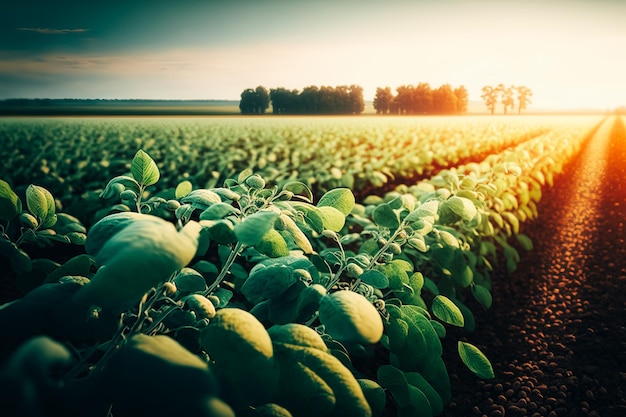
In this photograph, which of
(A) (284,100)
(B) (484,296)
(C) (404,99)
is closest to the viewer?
(B) (484,296)

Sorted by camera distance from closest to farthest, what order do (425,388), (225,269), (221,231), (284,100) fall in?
(221,231) < (225,269) < (425,388) < (284,100)

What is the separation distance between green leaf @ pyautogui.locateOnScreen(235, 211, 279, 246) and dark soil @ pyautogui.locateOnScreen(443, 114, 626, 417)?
195 cm

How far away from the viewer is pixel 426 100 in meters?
56.3

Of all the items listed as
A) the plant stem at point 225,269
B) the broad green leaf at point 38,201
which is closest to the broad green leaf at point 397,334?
the plant stem at point 225,269

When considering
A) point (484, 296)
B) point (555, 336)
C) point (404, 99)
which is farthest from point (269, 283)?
point (404, 99)

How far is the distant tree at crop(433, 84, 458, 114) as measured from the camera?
57375mm

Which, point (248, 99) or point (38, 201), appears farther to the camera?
point (248, 99)

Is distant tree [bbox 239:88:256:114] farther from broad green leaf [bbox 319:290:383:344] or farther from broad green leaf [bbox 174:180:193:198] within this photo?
broad green leaf [bbox 319:290:383:344]

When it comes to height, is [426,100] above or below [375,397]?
above

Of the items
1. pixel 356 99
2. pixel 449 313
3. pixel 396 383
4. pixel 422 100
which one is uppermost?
pixel 422 100

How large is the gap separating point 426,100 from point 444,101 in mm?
3184

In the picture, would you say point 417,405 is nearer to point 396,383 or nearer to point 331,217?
point 396,383

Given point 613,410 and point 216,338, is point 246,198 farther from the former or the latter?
point 613,410

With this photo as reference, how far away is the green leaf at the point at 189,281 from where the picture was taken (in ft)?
3.32
